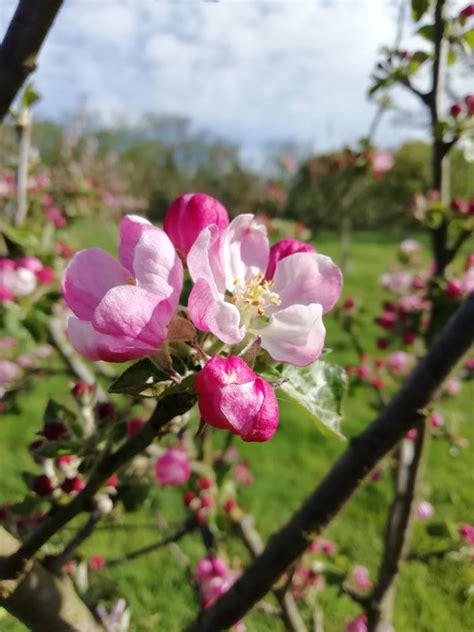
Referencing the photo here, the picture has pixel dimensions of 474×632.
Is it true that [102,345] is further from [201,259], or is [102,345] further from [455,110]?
[455,110]

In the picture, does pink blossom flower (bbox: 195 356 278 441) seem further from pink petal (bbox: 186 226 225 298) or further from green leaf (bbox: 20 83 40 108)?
green leaf (bbox: 20 83 40 108)

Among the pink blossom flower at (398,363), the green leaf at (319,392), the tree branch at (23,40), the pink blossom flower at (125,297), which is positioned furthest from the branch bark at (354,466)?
the pink blossom flower at (398,363)

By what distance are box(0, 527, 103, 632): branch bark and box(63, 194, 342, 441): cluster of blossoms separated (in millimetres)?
268

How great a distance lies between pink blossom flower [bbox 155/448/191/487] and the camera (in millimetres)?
1415

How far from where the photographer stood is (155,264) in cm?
51

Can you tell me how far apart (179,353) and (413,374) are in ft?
1.17

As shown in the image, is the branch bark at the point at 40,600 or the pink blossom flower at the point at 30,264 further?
the pink blossom flower at the point at 30,264

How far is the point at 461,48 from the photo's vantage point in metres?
1.46

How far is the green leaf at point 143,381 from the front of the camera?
48 centimetres

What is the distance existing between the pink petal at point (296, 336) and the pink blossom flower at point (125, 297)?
103 mm

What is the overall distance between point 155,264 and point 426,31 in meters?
1.24

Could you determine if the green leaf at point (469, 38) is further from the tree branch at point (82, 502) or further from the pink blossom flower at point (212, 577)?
the pink blossom flower at point (212, 577)

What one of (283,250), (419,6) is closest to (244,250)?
(283,250)

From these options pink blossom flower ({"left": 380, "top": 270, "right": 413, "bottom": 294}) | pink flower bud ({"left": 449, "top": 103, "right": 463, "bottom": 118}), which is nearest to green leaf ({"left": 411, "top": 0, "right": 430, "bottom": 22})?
pink flower bud ({"left": 449, "top": 103, "right": 463, "bottom": 118})
